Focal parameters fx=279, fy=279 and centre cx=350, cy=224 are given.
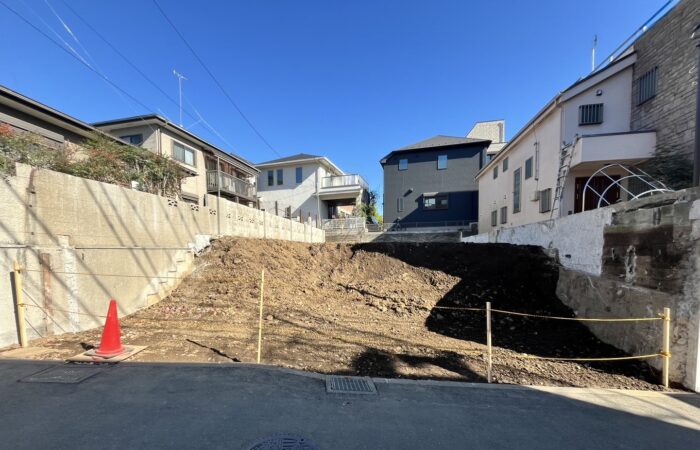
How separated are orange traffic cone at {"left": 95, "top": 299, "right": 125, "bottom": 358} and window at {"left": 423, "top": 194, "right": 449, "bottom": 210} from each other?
70.5 ft

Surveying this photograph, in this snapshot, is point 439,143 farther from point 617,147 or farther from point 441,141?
point 617,147

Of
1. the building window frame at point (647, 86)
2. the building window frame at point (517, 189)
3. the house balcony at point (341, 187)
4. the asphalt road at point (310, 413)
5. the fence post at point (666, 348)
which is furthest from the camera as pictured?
the house balcony at point (341, 187)

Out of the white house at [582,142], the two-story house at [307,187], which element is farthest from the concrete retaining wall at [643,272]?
the two-story house at [307,187]

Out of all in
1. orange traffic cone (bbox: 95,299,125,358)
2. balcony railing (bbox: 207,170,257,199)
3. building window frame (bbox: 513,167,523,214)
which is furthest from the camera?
balcony railing (bbox: 207,170,257,199)

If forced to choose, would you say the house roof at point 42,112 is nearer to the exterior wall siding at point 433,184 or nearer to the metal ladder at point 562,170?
the metal ladder at point 562,170

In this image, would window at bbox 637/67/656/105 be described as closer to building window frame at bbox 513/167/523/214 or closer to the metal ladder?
the metal ladder

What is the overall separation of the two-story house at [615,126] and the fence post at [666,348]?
404 centimetres

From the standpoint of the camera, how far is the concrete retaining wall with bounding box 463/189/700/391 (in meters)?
3.50

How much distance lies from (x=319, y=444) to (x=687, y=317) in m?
4.65

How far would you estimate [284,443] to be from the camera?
2193 mm

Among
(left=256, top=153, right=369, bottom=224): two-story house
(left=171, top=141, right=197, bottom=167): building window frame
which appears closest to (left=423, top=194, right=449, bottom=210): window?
(left=256, top=153, right=369, bottom=224): two-story house

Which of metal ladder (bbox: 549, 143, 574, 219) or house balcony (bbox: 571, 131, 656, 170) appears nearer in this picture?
house balcony (bbox: 571, 131, 656, 170)

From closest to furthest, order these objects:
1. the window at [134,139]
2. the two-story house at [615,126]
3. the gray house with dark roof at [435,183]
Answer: the two-story house at [615,126]
the window at [134,139]
the gray house with dark roof at [435,183]

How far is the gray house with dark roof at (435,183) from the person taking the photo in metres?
22.4
